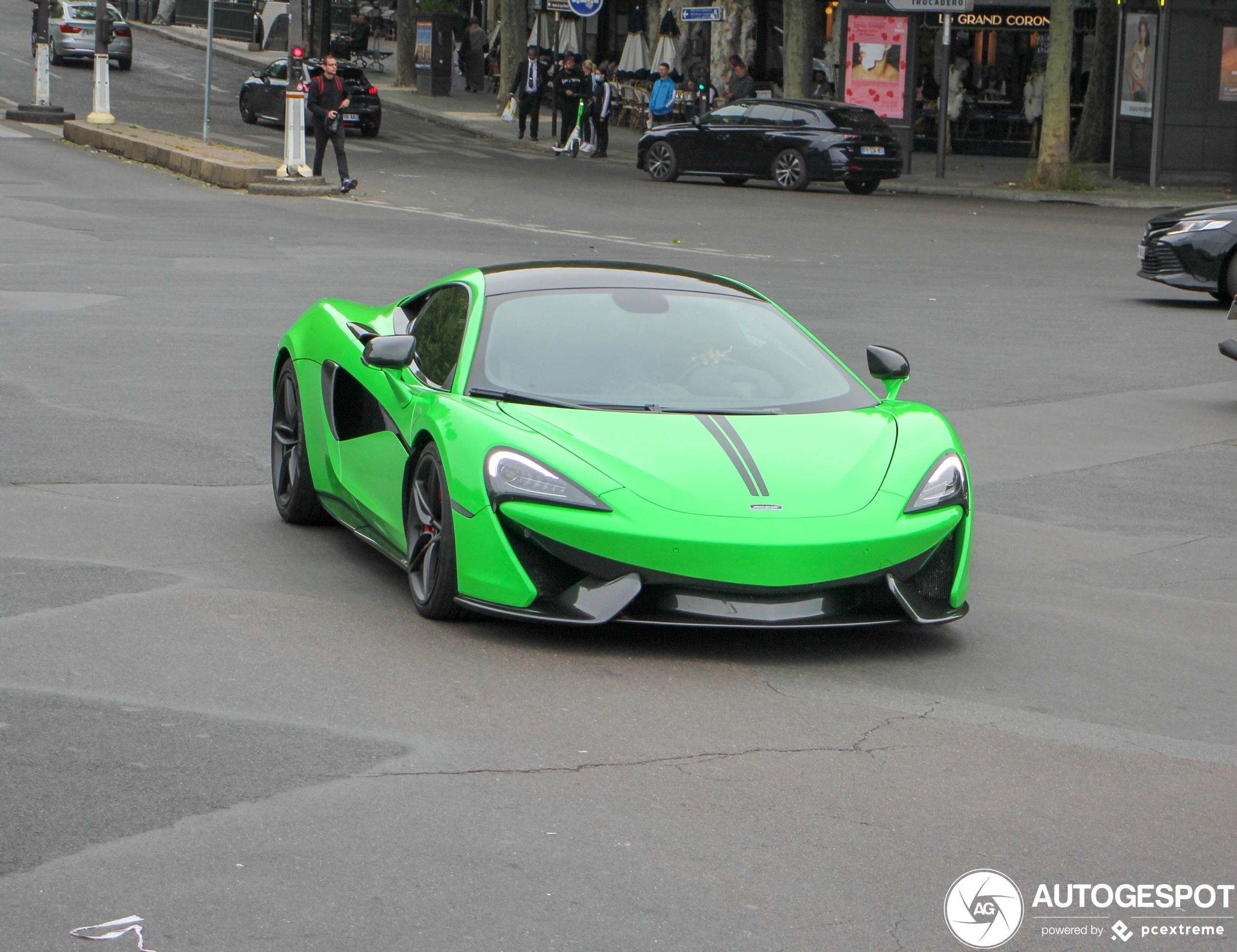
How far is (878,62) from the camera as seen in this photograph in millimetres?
35875

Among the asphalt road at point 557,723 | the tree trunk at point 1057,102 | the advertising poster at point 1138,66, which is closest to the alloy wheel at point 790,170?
the tree trunk at point 1057,102

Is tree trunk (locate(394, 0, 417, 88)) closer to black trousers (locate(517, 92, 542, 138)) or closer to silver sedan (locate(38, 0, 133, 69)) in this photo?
silver sedan (locate(38, 0, 133, 69))

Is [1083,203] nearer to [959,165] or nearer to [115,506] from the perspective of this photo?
[959,165]

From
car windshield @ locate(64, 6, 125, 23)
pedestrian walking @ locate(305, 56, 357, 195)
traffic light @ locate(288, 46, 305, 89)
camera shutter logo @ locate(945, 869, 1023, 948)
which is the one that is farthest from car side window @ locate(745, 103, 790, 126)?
camera shutter logo @ locate(945, 869, 1023, 948)

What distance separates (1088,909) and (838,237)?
63.3ft

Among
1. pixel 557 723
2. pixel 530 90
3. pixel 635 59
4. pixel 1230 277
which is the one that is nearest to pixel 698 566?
pixel 557 723

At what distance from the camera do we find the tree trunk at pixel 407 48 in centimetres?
5238

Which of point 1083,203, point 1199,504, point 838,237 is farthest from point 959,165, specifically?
point 1199,504

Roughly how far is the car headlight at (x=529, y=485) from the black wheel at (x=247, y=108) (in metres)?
36.4

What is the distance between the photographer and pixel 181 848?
13.6 ft

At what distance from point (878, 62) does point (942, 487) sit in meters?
31.0

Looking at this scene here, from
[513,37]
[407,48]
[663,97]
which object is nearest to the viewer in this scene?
[663,97]

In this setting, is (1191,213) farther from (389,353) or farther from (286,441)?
(389,353)

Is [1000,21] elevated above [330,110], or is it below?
above
